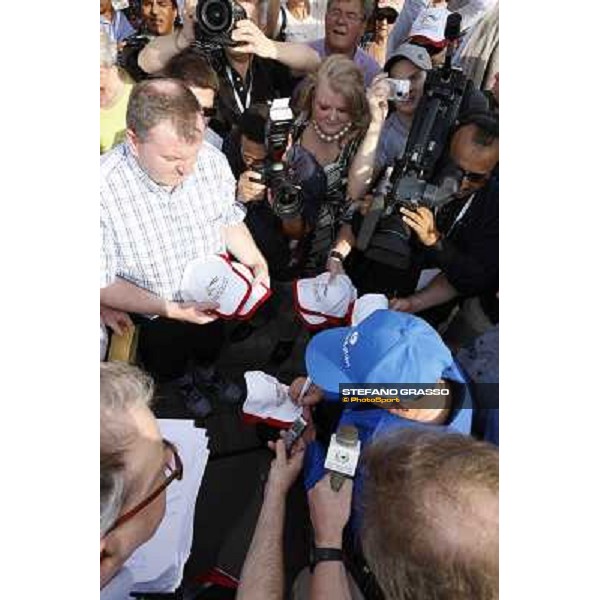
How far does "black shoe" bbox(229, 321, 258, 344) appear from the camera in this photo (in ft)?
5.86

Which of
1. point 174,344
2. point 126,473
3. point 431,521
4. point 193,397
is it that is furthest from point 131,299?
point 431,521

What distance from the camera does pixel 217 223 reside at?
68.4 inches

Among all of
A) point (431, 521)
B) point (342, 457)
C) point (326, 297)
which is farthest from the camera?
point (326, 297)

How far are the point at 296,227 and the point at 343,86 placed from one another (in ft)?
1.03

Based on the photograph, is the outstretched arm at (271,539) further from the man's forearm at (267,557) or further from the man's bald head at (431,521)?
the man's bald head at (431,521)

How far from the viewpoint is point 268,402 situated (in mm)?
1761

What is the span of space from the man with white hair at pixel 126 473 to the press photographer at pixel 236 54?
2.01 ft

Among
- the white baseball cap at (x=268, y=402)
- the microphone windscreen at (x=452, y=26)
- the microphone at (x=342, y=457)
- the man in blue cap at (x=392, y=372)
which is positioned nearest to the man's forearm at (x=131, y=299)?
the white baseball cap at (x=268, y=402)

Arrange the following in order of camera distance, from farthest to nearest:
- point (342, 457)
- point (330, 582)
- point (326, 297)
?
point (326, 297), point (342, 457), point (330, 582)

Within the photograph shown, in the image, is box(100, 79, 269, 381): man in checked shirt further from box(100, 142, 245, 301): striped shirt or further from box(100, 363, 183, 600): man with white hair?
box(100, 363, 183, 600): man with white hair

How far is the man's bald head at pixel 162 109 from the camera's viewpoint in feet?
5.37

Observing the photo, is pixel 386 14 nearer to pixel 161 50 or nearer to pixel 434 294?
pixel 161 50
